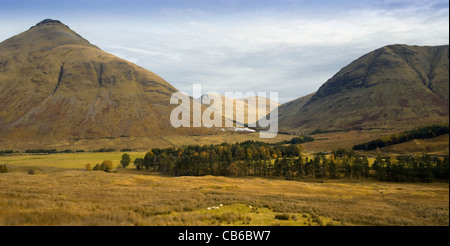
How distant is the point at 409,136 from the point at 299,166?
301 ft

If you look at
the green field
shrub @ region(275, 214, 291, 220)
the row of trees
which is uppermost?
shrub @ region(275, 214, 291, 220)

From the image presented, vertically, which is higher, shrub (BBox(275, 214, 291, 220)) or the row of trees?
shrub (BBox(275, 214, 291, 220))

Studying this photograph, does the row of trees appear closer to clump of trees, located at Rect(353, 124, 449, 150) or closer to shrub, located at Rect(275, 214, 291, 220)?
clump of trees, located at Rect(353, 124, 449, 150)

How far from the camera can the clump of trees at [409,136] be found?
132 meters

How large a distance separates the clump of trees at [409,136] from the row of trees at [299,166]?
130 ft

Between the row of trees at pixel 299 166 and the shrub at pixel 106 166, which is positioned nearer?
the row of trees at pixel 299 166

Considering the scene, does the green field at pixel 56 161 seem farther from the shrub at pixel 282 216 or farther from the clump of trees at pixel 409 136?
the clump of trees at pixel 409 136

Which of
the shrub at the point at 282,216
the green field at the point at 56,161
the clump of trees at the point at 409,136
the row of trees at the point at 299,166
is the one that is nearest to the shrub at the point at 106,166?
the row of trees at the point at 299,166

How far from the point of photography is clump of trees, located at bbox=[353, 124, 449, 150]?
132 m

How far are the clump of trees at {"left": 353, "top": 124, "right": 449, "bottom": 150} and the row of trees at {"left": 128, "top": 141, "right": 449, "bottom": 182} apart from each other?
39.7m

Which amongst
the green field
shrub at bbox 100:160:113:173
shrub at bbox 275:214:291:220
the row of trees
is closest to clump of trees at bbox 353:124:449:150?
the row of trees
